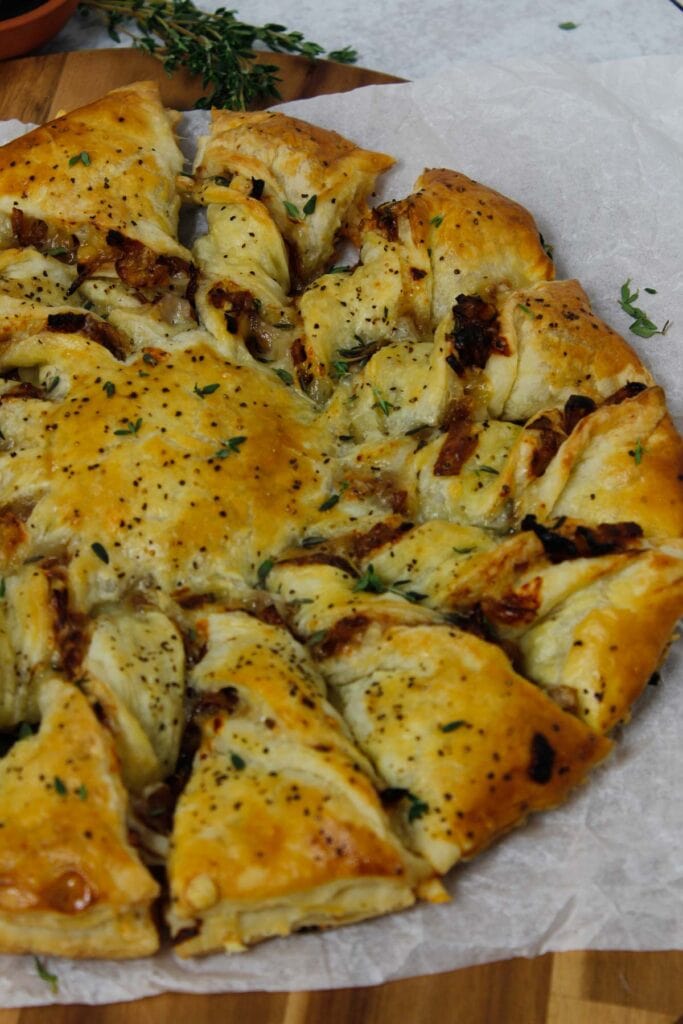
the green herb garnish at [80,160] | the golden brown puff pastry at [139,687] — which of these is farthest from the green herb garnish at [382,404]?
the green herb garnish at [80,160]

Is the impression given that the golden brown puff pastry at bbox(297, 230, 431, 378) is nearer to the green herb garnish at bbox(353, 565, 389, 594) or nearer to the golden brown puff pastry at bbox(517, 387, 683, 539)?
the golden brown puff pastry at bbox(517, 387, 683, 539)

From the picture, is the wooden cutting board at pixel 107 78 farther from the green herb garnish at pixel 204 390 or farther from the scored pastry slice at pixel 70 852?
the scored pastry slice at pixel 70 852

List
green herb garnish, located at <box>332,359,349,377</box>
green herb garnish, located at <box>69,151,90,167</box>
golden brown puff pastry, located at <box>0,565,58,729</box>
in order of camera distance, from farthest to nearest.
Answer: green herb garnish, located at <box>69,151,90,167</box>, green herb garnish, located at <box>332,359,349,377</box>, golden brown puff pastry, located at <box>0,565,58,729</box>

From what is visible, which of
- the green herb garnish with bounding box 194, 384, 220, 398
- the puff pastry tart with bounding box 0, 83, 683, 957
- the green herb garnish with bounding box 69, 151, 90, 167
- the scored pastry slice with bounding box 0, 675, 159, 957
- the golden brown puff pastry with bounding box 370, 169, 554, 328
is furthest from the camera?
the green herb garnish with bounding box 69, 151, 90, 167

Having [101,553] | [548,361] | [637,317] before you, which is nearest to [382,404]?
[548,361]

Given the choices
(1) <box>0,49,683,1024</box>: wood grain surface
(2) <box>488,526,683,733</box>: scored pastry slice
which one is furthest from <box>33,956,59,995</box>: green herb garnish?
(2) <box>488,526,683,733</box>: scored pastry slice

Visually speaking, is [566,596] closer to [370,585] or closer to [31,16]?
[370,585]

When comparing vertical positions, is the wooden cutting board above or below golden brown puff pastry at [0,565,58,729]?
above
